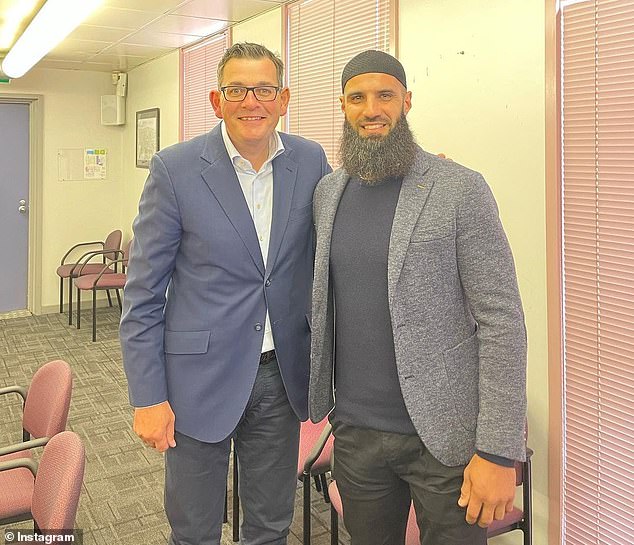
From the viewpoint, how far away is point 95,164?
261 inches

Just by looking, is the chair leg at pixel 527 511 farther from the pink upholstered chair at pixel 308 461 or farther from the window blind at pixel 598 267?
the pink upholstered chair at pixel 308 461

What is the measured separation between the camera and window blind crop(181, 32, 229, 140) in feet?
15.3

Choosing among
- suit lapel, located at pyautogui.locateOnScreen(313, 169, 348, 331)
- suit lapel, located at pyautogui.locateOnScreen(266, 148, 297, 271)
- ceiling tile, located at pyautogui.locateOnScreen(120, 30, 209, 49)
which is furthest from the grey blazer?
ceiling tile, located at pyautogui.locateOnScreen(120, 30, 209, 49)

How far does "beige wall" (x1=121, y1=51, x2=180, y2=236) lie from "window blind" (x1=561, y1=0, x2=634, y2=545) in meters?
3.94

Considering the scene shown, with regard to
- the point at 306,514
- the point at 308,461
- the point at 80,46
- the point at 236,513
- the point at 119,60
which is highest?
the point at 119,60

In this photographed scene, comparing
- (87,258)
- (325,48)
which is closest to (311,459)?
(325,48)

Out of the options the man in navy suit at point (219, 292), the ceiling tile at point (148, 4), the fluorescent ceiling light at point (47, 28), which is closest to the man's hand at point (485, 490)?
the man in navy suit at point (219, 292)

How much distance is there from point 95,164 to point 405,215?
592cm

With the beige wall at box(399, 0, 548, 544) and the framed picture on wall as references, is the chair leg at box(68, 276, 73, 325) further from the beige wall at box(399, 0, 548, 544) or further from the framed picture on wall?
the beige wall at box(399, 0, 548, 544)

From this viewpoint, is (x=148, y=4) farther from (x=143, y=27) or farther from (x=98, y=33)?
(x=98, y=33)

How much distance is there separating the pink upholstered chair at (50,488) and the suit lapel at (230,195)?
73cm

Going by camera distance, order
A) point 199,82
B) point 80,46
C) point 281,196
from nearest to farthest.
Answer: point 281,196 → point 199,82 → point 80,46

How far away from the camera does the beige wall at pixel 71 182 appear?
20.9ft

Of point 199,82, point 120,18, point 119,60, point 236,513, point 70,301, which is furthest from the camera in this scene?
point 70,301
